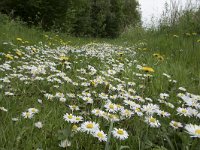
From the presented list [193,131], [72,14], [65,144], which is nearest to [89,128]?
[65,144]

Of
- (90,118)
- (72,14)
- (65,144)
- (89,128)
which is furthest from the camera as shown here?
(72,14)

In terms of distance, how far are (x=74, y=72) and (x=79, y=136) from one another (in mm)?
1774

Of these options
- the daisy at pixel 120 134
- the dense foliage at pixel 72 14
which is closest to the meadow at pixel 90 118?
the daisy at pixel 120 134

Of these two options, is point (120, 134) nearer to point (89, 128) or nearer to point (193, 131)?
point (89, 128)

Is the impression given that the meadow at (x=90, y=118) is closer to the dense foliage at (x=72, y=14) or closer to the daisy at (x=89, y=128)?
the daisy at (x=89, y=128)

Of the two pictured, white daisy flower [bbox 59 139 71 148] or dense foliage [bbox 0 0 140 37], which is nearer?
white daisy flower [bbox 59 139 71 148]

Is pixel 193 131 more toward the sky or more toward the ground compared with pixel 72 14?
more toward the ground

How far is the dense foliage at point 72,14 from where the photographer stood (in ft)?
31.6

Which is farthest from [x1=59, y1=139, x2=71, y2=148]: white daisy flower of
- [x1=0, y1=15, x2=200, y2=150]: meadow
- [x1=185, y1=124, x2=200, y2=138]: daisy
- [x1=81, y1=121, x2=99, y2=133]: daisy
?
[x1=185, y1=124, x2=200, y2=138]: daisy

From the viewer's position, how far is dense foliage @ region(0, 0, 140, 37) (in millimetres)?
9633

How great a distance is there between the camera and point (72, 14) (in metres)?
11.5

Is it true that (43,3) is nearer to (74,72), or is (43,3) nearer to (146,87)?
(74,72)

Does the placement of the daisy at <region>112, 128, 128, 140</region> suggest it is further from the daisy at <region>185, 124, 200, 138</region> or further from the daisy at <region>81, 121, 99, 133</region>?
the daisy at <region>185, 124, 200, 138</region>

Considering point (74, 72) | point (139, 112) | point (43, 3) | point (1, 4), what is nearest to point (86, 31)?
point (43, 3)
